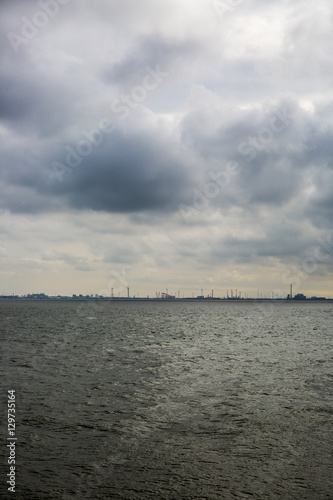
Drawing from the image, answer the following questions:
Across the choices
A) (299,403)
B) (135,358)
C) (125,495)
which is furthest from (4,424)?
(135,358)

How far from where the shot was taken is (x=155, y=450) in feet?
59.7

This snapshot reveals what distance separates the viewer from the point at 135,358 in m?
46.6

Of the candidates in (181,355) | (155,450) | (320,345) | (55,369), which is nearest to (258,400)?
(155,450)

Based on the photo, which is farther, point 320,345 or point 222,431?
point 320,345

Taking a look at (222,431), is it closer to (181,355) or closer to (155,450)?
(155,450)

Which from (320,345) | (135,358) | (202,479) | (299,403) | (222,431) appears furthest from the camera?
(320,345)

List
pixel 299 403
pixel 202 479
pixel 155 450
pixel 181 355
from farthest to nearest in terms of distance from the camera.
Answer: pixel 181 355, pixel 299 403, pixel 155 450, pixel 202 479

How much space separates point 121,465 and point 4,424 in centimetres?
814

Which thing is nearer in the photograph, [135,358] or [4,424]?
[4,424]

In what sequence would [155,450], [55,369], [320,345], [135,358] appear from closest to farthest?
[155,450] < [55,369] < [135,358] < [320,345]

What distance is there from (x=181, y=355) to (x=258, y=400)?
76.0ft

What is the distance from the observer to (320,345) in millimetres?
63594

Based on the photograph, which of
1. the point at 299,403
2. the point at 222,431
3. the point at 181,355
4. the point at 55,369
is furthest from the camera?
the point at 181,355

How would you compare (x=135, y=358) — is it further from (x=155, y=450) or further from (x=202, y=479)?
(x=202, y=479)
